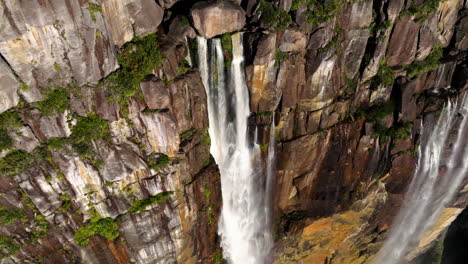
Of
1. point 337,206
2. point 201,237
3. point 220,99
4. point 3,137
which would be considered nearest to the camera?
point 3,137

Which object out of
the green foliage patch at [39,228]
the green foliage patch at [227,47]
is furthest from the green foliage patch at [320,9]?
the green foliage patch at [39,228]

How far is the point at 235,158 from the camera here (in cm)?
1902

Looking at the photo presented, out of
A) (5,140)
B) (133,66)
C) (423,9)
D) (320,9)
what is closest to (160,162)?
(133,66)

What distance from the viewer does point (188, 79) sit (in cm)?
1531

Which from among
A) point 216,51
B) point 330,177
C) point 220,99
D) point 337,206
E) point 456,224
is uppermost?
point 216,51

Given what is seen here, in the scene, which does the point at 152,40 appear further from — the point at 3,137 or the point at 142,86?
the point at 3,137

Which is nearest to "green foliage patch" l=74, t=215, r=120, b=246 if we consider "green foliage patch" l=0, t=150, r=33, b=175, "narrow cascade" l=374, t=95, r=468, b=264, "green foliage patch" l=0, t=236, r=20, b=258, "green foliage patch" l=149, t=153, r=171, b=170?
"green foliage patch" l=0, t=236, r=20, b=258

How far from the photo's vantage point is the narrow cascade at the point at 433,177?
21.3m

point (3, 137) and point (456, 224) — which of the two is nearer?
point (3, 137)

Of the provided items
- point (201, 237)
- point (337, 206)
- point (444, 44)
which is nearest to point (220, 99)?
point (201, 237)

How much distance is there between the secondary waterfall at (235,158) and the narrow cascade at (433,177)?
12024 mm

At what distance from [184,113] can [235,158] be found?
5072mm

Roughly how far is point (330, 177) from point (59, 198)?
54.5 ft

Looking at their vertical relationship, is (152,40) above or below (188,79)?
above
